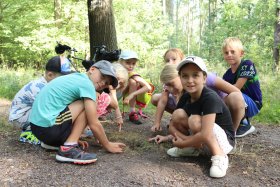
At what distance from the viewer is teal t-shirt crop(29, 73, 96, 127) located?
2.72 meters

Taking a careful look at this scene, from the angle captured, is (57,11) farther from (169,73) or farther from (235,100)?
(235,100)

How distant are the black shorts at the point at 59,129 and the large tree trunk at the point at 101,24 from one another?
2775 millimetres

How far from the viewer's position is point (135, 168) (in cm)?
257

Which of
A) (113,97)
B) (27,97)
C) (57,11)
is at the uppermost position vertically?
(57,11)

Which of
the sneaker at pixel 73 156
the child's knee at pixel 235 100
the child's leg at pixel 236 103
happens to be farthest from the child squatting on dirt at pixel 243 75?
the sneaker at pixel 73 156

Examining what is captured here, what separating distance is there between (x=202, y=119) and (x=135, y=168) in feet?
2.21

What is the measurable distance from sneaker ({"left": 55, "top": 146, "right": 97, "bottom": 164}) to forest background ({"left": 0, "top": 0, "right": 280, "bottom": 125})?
3.02m

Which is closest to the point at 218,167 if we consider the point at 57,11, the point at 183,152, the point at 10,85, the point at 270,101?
the point at 183,152

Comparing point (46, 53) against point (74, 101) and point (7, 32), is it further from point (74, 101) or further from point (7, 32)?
point (74, 101)

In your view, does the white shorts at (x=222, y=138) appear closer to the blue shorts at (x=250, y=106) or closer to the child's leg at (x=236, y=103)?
the child's leg at (x=236, y=103)

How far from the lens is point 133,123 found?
14.3 ft

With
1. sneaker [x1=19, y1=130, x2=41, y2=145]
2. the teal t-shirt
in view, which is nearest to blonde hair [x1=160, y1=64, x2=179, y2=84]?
the teal t-shirt

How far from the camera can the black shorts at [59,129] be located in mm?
2750

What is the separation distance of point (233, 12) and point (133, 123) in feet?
47.5
